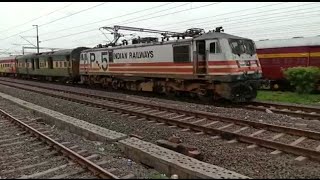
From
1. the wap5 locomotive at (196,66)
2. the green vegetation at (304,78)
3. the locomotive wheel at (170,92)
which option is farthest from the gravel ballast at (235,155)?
the green vegetation at (304,78)

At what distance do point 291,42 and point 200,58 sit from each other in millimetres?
9733

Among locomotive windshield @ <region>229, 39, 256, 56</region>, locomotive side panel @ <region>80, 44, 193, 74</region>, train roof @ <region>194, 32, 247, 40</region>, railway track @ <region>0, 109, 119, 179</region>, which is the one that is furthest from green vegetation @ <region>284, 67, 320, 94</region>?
railway track @ <region>0, 109, 119, 179</region>

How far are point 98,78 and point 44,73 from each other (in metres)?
12.3

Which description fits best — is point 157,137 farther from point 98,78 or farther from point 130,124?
point 98,78

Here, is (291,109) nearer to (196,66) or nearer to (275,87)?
(196,66)

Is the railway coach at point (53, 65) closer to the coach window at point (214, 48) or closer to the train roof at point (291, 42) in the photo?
the train roof at point (291, 42)

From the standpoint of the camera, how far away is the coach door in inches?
613

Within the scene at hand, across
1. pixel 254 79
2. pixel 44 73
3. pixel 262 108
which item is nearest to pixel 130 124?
pixel 262 108

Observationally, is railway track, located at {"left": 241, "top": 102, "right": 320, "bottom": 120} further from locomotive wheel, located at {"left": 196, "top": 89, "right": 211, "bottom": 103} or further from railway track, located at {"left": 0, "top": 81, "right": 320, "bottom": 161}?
railway track, located at {"left": 0, "top": 81, "right": 320, "bottom": 161}

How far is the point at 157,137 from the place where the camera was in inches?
364

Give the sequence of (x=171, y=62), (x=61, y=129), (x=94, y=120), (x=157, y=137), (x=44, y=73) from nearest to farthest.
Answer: (x=157, y=137) → (x=61, y=129) → (x=94, y=120) → (x=171, y=62) → (x=44, y=73)

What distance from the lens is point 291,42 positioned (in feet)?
74.2

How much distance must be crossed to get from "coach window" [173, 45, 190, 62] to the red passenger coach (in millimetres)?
8521

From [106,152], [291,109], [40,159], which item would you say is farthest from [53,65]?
[106,152]
